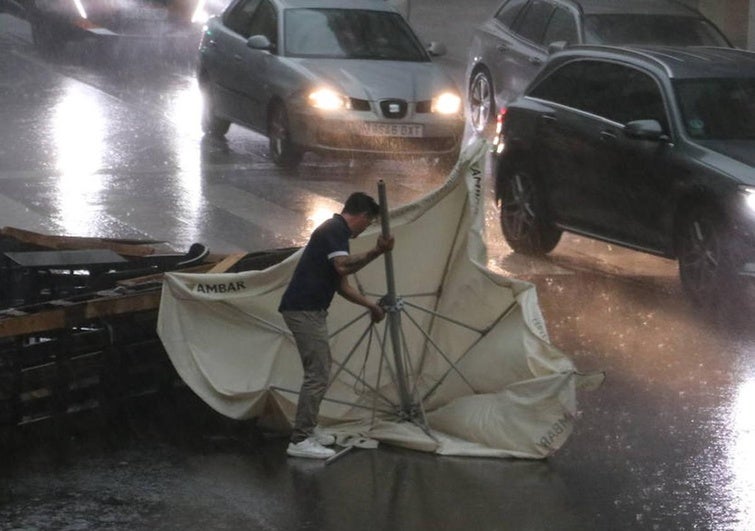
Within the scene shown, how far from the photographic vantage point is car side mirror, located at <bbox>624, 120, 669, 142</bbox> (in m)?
12.4

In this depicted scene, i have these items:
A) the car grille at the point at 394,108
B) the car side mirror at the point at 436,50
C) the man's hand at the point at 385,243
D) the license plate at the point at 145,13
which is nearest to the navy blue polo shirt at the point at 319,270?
the man's hand at the point at 385,243

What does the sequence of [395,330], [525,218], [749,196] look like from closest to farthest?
1. [395,330]
2. [749,196]
3. [525,218]

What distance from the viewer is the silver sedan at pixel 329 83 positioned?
17.4 meters

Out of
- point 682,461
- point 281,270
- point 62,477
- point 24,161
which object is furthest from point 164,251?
point 24,161

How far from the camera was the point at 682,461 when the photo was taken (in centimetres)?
868

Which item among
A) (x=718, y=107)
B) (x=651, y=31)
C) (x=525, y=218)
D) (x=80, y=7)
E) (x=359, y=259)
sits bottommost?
(x=80, y=7)

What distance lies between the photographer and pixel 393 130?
17.5 metres

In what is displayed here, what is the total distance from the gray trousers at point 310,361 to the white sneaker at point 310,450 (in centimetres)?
4

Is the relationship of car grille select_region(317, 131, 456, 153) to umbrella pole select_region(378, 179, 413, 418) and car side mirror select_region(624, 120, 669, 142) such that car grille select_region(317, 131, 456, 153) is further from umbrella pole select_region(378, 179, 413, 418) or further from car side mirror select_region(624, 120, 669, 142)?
umbrella pole select_region(378, 179, 413, 418)

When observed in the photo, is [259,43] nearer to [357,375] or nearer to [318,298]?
[357,375]

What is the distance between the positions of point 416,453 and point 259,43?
32.5ft

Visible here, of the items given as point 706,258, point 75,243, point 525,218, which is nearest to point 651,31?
point 525,218

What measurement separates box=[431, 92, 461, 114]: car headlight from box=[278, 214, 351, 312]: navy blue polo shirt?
935cm

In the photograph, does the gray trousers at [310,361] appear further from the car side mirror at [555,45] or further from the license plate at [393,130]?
the car side mirror at [555,45]
